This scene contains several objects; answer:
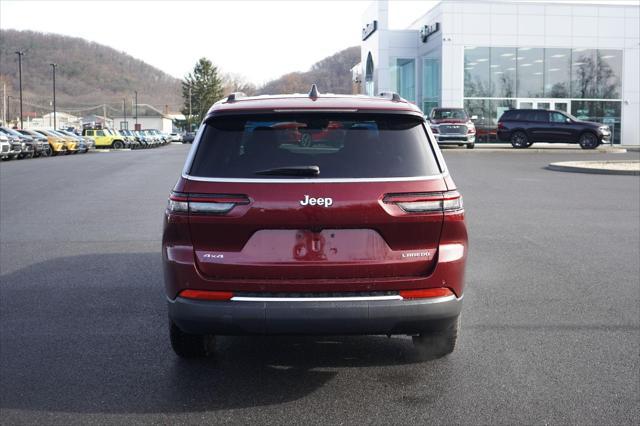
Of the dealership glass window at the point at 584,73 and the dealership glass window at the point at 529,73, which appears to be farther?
the dealership glass window at the point at 584,73

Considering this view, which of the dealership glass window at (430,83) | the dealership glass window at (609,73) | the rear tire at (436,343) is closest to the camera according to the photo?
the rear tire at (436,343)

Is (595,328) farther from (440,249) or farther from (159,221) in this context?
(159,221)

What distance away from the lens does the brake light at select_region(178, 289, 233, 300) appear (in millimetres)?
4176

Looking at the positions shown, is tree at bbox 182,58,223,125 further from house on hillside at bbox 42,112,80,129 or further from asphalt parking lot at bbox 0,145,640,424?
asphalt parking lot at bbox 0,145,640,424

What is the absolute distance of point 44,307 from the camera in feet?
21.4

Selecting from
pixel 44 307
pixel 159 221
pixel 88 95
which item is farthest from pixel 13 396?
pixel 88 95

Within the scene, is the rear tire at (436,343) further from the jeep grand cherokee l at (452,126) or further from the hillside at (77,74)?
the hillside at (77,74)

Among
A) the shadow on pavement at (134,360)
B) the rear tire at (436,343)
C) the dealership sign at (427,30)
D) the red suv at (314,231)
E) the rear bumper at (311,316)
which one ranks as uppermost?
the dealership sign at (427,30)

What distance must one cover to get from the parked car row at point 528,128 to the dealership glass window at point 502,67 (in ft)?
29.6

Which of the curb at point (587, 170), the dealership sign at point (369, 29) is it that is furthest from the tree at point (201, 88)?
the curb at point (587, 170)

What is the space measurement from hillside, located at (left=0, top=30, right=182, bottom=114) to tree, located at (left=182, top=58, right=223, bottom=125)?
2548 centimetres

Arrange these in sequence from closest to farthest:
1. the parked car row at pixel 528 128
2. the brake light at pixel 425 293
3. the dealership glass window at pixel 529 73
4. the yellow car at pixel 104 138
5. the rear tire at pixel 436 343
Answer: the brake light at pixel 425 293, the rear tire at pixel 436 343, the parked car row at pixel 528 128, the dealership glass window at pixel 529 73, the yellow car at pixel 104 138

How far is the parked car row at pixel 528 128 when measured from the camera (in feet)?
119

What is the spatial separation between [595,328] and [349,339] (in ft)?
6.34
